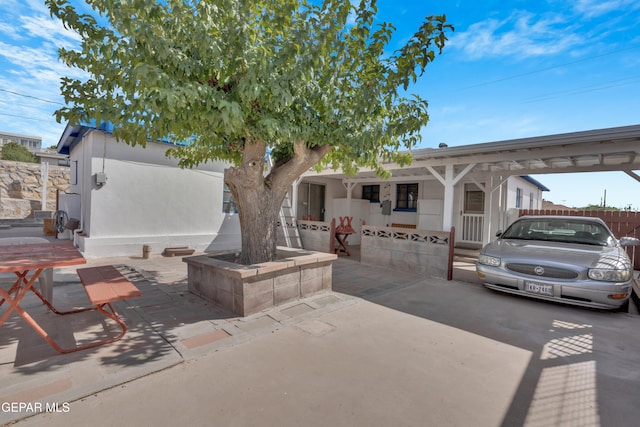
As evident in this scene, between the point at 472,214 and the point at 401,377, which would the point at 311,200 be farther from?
the point at 401,377

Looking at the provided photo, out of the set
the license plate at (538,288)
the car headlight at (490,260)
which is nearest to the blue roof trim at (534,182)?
the car headlight at (490,260)

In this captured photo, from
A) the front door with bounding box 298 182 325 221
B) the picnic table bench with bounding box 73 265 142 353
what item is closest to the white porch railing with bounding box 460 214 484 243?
the front door with bounding box 298 182 325 221

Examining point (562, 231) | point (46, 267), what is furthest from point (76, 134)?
point (562, 231)

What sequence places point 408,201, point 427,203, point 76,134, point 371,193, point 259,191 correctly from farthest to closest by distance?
point 371,193 < point 408,201 < point 427,203 < point 76,134 < point 259,191

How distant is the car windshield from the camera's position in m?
4.89

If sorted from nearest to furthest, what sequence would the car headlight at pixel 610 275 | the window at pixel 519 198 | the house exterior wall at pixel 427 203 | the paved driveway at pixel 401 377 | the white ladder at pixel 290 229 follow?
the paved driveway at pixel 401 377, the car headlight at pixel 610 275, the white ladder at pixel 290 229, the house exterior wall at pixel 427 203, the window at pixel 519 198

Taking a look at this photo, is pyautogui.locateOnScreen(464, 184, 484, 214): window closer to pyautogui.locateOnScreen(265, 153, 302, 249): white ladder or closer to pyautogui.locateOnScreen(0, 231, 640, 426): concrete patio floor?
pyautogui.locateOnScreen(265, 153, 302, 249): white ladder

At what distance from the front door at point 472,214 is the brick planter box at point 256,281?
7384mm

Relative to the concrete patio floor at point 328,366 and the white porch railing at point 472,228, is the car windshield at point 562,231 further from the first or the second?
the white porch railing at point 472,228

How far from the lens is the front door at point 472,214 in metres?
9.95

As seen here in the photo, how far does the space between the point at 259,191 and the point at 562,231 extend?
5484 mm

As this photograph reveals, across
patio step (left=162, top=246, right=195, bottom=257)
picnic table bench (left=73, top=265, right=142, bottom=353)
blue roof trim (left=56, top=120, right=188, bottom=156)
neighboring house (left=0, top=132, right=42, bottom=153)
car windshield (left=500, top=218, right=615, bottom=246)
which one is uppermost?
neighboring house (left=0, top=132, right=42, bottom=153)

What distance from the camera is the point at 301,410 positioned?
196 cm

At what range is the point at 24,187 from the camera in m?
16.4
